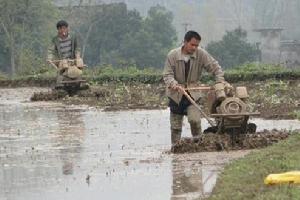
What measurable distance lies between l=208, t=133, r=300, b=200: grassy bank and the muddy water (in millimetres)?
296

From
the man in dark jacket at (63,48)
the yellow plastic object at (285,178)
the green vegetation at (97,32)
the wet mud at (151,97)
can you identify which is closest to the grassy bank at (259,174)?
the yellow plastic object at (285,178)

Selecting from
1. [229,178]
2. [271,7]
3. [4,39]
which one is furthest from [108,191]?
[271,7]

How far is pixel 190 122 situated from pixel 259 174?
3.30 metres

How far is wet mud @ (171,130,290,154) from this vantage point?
1185 centimetres

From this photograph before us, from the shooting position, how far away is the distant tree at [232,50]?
159ft

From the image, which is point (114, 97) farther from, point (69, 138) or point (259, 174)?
point (259, 174)

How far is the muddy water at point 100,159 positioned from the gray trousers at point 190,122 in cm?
23

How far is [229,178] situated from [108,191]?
53.2 inches

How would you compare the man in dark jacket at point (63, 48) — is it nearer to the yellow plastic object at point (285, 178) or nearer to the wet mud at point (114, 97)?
the wet mud at point (114, 97)

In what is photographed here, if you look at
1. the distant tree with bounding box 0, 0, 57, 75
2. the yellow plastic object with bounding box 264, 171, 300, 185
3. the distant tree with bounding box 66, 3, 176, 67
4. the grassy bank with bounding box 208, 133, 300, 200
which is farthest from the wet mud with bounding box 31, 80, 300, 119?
the distant tree with bounding box 0, 0, 57, 75

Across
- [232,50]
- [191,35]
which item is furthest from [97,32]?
[191,35]

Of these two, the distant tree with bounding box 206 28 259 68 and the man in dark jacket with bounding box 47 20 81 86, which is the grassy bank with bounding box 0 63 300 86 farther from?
the distant tree with bounding box 206 28 259 68

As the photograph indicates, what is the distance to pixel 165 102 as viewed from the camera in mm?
20391

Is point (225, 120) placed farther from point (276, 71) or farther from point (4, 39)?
point (4, 39)
